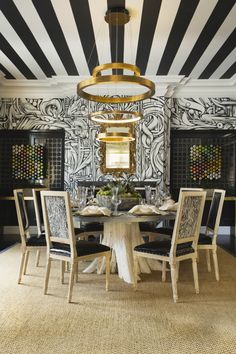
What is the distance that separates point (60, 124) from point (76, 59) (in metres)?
1.88

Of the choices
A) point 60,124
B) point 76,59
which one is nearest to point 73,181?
point 60,124

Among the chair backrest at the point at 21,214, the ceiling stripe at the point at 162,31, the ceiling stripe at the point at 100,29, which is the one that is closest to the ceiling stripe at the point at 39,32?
the ceiling stripe at the point at 100,29

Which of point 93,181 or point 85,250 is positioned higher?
point 93,181

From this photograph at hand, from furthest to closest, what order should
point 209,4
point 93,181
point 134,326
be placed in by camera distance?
point 93,181, point 209,4, point 134,326

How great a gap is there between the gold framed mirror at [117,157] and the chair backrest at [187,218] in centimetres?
368

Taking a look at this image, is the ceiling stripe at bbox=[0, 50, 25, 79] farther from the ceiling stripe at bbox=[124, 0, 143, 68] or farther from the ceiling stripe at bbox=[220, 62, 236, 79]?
the ceiling stripe at bbox=[220, 62, 236, 79]

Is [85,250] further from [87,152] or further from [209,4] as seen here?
[87,152]

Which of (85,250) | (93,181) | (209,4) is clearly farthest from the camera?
(93,181)

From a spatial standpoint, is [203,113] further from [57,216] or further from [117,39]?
[57,216]

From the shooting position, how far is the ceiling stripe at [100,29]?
406 cm

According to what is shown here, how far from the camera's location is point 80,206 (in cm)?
410

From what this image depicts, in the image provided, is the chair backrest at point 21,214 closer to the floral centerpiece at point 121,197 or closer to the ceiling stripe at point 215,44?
the floral centerpiece at point 121,197

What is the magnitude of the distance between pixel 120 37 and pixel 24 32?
1285 millimetres

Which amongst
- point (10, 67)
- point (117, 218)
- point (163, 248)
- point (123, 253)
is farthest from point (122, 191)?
point (10, 67)
